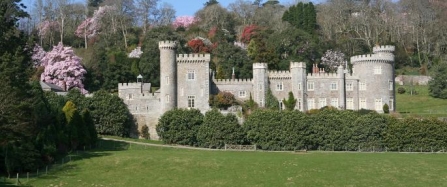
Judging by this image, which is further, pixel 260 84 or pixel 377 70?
pixel 377 70

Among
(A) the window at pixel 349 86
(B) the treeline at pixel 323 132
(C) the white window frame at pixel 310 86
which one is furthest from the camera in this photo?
(A) the window at pixel 349 86

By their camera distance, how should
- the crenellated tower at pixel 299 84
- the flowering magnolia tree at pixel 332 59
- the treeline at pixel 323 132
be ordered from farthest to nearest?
the flowering magnolia tree at pixel 332 59 → the crenellated tower at pixel 299 84 → the treeline at pixel 323 132

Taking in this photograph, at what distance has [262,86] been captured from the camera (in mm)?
65938

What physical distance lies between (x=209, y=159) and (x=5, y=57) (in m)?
14.3

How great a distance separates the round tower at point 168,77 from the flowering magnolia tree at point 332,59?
1048 inches

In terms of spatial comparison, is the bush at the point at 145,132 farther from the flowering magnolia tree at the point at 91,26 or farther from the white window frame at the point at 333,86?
the flowering magnolia tree at the point at 91,26

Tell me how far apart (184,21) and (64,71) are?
3803 centimetres

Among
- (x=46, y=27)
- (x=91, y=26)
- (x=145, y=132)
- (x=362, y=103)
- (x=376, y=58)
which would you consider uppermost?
(x=91, y=26)

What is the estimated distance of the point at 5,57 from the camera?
127 feet

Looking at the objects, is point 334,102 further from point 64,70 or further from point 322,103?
point 64,70

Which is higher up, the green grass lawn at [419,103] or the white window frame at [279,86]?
the white window frame at [279,86]

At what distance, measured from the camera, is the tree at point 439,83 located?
247 feet

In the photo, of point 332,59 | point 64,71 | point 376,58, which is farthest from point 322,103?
point 64,71

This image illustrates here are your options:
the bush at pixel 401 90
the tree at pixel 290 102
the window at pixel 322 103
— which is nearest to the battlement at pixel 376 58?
the window at pixel 322 103
